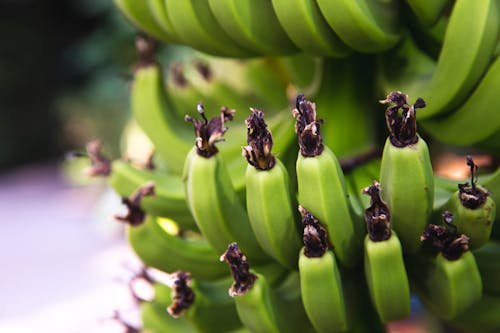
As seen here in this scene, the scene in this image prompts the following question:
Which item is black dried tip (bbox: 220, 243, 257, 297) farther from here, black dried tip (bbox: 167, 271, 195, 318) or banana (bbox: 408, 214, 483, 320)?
banana (bbox: 408, 214, 483, 320)

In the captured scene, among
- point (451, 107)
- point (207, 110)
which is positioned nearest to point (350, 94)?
point (451, 107)

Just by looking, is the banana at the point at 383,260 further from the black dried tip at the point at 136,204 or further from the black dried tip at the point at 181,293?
the black dried tip at the point at 136,204

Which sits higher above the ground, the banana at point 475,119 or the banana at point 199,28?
the banana at point 199,28

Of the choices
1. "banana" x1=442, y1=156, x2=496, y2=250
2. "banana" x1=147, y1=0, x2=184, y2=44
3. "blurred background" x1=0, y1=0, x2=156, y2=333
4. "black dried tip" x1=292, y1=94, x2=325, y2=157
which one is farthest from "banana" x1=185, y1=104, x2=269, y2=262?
"blurred background" x1=0, y1=0, x2=156, y2=333

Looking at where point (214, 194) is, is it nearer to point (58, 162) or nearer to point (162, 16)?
point (162, 16)

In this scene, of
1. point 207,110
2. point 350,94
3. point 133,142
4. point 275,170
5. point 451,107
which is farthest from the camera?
point 133,142

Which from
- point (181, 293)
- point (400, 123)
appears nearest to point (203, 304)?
point (181, 293)

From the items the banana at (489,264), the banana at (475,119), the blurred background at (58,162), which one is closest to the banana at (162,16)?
the banana at (475,119)

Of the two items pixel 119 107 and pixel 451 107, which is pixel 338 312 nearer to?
pixel 451 107
